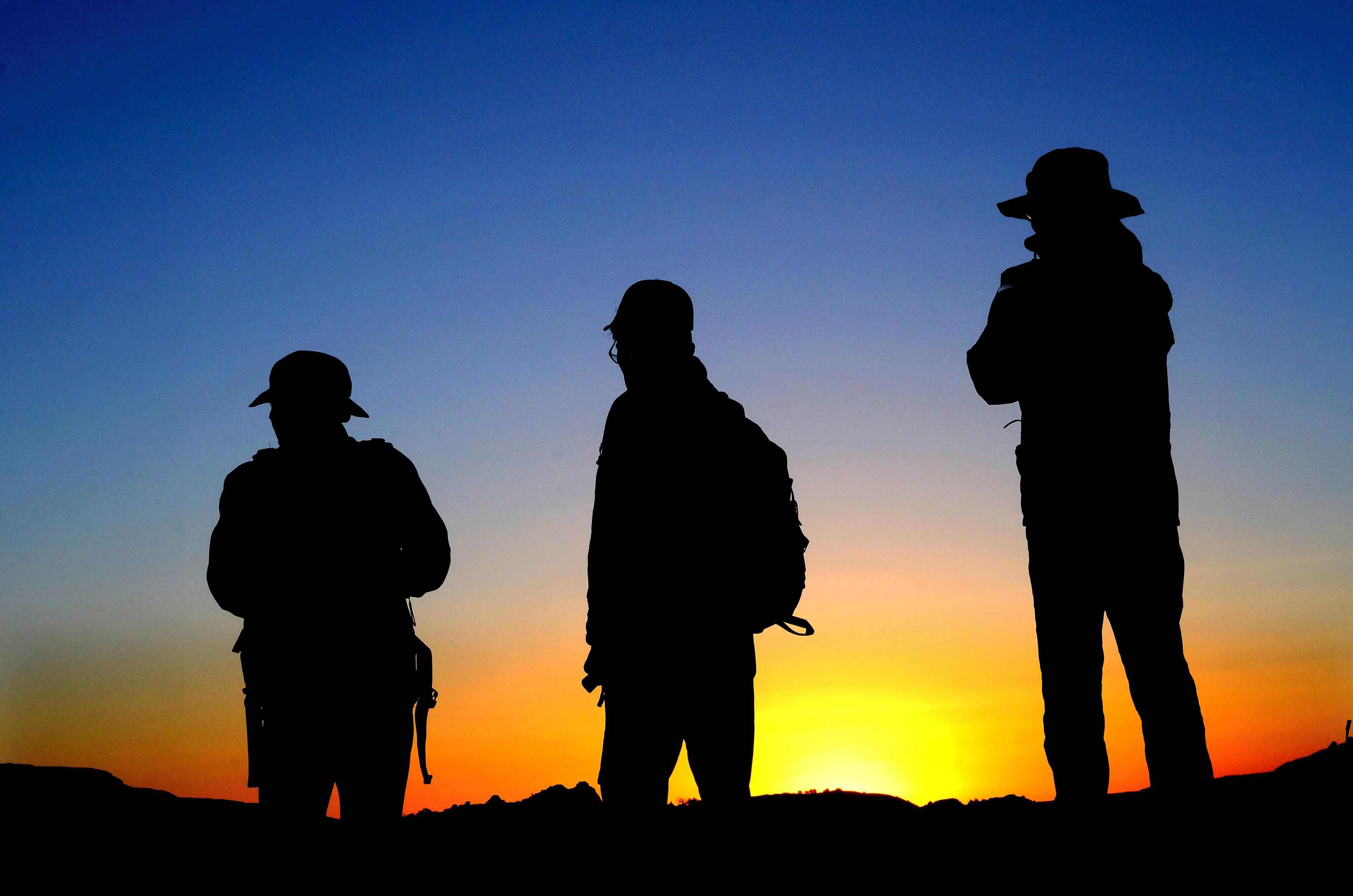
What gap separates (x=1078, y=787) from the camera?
12.3 ft

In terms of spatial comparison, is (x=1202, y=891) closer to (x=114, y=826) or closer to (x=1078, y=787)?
(x=1078, y=787)

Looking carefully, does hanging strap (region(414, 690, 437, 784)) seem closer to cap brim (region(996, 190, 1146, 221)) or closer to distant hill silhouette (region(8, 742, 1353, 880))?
distant hill silhouette (region(8, 742, 1353, 880))

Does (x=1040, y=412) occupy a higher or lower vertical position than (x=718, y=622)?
higher

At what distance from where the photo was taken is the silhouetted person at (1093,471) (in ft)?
12.1

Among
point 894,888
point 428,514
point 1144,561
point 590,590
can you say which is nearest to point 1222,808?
point 1144,561

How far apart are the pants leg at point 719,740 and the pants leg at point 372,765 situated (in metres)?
1.41

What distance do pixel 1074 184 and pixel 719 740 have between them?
7.66 feet

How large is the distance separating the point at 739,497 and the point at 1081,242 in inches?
62.4

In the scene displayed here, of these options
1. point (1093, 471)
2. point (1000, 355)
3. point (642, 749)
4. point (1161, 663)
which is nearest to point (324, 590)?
point (642, 749)

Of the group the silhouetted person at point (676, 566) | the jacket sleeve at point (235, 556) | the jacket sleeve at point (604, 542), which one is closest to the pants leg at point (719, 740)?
the silhouetted person at point (676, 566)

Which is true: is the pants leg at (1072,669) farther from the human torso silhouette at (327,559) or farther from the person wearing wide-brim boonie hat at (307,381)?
the person wearing wide-brim boonie hat at (307,381)

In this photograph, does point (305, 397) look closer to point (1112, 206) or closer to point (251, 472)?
point (251, 472)

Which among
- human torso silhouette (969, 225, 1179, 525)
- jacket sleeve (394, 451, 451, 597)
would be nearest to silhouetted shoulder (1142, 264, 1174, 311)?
human torso silhouette (969, 225, 1179, 525)

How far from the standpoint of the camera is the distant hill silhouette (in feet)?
9.80
